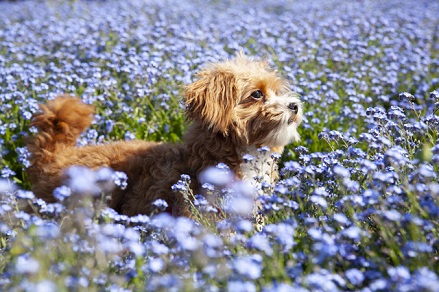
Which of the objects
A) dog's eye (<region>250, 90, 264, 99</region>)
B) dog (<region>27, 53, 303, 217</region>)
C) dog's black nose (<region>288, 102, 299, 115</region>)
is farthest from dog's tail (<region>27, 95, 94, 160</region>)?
dog's black nose (<region>288, 102, 299, 115</region>)

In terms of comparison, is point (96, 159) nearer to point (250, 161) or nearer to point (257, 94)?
point (257, 94)

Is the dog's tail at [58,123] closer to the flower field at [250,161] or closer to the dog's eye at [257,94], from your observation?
the flower field at [250,161]

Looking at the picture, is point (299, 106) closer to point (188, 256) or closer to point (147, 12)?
point (188, 256)

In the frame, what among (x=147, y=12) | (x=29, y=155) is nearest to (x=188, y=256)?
(x=29, y=155)

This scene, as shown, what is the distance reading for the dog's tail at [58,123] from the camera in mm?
4387

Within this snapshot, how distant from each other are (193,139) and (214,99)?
0.36 m

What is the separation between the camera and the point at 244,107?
14.2 ft

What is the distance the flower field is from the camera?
8.49 ft

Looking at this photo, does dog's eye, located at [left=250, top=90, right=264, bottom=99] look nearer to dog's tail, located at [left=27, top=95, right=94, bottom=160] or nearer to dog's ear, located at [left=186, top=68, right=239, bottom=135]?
dog's ear, located at [left=186, top=68, right=239, bottom=135]

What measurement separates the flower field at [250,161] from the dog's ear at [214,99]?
38 centimetres

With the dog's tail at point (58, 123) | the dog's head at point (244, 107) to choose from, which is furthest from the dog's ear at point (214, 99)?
the dog's tail at point (58, 123)

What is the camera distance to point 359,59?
691 cm

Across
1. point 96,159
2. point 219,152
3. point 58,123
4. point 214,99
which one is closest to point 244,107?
point 214,99

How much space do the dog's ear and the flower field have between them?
0.38 metres
